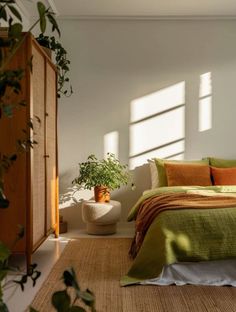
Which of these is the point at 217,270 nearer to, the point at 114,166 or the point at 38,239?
the point at 38,239

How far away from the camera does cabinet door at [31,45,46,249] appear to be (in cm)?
307

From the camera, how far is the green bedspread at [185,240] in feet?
8.77

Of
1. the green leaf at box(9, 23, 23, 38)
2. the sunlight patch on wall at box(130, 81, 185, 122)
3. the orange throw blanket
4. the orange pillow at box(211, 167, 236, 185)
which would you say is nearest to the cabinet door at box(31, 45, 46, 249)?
the orange throw blanket

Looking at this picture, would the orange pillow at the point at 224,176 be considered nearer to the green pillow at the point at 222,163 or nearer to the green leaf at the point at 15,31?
the green pillow at the point at 222,163

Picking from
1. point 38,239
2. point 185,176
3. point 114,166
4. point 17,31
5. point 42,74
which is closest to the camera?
point 17,31

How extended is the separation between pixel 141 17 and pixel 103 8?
1.77ft

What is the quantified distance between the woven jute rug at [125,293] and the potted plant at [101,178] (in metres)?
1.18

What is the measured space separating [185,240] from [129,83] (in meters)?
2.65

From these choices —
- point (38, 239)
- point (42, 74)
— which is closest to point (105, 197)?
point (38, 239)

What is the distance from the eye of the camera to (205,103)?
192 inches

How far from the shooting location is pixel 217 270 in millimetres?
2756

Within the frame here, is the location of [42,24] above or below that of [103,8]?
below

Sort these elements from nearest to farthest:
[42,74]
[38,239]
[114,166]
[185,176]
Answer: [38,239] < [42,74] < [185,176] < [114,166]

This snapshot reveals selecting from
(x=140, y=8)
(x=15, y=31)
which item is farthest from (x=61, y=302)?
(x=140, y=8)
